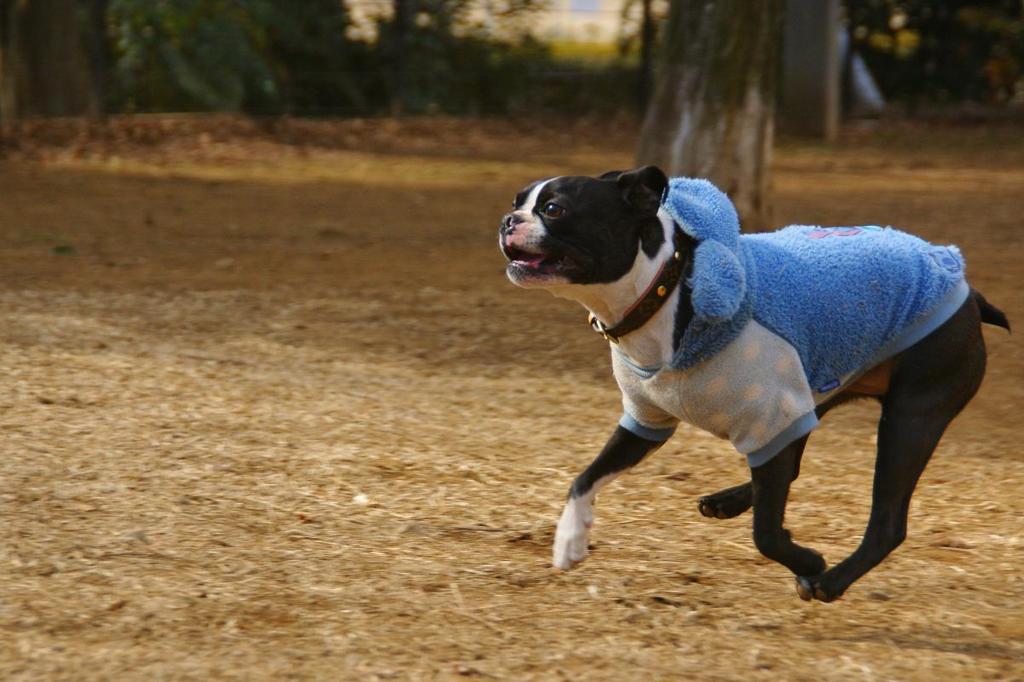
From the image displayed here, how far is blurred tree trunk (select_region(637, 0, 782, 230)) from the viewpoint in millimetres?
9844

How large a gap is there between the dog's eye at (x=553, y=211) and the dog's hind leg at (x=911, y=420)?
118 cm

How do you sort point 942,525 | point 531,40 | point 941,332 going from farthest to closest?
point 531,40, point 942,525, point 941,332

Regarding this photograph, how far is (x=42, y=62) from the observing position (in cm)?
1788

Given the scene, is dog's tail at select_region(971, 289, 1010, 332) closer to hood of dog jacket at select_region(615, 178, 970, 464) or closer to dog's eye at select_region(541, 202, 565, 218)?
hood of dog jacket at select_region(615, 178, 970, 464)

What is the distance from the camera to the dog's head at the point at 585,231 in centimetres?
392

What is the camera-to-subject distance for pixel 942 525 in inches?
207

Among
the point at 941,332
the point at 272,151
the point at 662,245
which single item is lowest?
the point at 272,151

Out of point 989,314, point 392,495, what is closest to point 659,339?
point 989,314

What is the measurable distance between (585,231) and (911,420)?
119 centimetres

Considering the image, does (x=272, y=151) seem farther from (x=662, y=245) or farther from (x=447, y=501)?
(x=662, y=245)

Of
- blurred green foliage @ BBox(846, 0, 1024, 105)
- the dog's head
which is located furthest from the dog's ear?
blurred green foliage @ BBox(846, 0, 1024, 105)

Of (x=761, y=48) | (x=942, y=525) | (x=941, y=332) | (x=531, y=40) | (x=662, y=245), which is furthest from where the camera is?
(x=531, y=40)

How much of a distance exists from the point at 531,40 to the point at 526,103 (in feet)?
3.15

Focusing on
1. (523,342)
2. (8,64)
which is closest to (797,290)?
(523,342)
